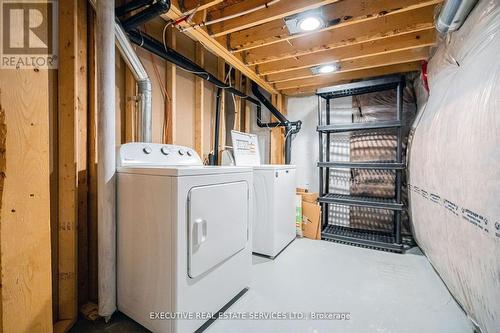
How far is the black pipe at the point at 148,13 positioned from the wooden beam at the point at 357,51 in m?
1.52

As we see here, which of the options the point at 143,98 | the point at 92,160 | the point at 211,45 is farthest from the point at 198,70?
the point at 92,160

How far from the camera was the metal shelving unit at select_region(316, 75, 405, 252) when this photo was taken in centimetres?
245

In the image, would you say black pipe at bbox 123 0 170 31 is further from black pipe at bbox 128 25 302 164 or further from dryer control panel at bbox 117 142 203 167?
dryer control panel at bbox 117 142 203 167

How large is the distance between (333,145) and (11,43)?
320 cm

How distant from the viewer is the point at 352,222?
Result: 3.08m

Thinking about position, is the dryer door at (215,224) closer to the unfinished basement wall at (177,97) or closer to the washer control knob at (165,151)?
the washer control knob at (165,151)

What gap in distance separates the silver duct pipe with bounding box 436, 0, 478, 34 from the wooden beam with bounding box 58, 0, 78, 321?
7.73ft

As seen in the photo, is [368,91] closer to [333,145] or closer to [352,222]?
[333,145]

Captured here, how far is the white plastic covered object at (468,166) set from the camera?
99 centimetres

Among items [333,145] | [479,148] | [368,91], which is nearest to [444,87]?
[479,148]

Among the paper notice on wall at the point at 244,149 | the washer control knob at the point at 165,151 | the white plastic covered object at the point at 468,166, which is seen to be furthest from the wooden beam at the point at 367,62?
the washer control knob at the point at 165,151

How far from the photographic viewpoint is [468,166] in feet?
3.88

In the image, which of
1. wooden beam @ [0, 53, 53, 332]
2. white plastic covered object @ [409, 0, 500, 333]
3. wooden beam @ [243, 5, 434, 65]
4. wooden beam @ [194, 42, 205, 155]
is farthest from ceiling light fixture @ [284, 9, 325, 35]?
wooden beam @ [0, 53, 53, 332]

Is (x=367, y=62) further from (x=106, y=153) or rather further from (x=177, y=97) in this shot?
(x=106, y=153)
